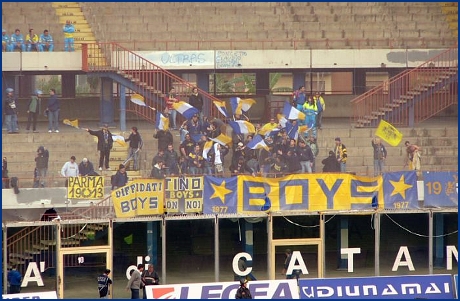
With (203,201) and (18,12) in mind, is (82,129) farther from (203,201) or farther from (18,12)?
(203,201)

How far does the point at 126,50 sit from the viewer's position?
45625mm

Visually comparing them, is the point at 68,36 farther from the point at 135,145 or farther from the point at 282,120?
the point at 282,120

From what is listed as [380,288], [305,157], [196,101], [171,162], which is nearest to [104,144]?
[171,162]

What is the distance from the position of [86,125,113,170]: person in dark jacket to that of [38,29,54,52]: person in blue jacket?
434cm

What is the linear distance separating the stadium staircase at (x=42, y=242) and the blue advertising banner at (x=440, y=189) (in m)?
8.06

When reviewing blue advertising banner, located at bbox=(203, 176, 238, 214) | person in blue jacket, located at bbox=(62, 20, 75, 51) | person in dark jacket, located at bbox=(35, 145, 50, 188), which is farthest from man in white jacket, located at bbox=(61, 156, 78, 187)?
person in blue jacket, located at bbox=(62, 20, 75, 51)

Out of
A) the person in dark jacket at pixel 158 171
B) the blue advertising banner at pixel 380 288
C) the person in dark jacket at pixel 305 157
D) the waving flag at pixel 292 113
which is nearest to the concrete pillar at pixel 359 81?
the waving flag at pixel 292 113

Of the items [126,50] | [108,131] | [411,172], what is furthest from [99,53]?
[411,172]

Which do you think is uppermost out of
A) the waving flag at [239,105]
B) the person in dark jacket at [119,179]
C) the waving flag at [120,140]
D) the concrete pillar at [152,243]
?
the waving flag at [239,105]

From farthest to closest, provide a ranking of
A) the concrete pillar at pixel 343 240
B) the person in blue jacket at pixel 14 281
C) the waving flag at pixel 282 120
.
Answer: the waving flag at pixel 282 120, the concrete pillar at pixel 343 240, the person in blue jacket at pixel 14 281

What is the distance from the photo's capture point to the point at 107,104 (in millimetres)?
46031

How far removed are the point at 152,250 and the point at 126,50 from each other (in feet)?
28.6

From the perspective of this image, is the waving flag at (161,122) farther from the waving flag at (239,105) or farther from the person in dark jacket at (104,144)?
the waving flag at (239,105)

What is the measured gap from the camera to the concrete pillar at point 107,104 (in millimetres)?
45938
